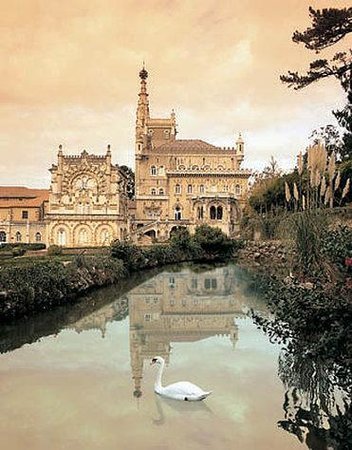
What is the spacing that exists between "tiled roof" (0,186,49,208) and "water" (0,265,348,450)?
48.5m

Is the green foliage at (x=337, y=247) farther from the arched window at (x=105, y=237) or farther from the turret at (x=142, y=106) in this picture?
the turret at (x=142, y=106)

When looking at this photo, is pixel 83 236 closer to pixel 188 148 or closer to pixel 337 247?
pixel 188 148

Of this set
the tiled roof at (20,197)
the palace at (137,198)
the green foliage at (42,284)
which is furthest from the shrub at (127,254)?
the tiled roof at (20,197)

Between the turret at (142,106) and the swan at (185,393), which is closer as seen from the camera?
the swan at (185,393)

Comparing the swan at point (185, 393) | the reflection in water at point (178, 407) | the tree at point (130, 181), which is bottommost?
the reflection in water at point (178, 407)

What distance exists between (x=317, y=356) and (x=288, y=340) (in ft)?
6.25

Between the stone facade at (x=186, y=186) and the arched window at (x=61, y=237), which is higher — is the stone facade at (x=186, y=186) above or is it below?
above

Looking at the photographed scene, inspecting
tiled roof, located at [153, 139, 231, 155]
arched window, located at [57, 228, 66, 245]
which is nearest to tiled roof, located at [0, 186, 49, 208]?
arched window, located at [57, 228, 66, 245]

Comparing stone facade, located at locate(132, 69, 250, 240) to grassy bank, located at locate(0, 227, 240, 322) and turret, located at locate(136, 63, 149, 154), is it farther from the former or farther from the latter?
grassy bank, located at locate(0, 227, 240, 322)

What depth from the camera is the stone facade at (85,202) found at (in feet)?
172

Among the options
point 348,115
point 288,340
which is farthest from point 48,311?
point 348,115

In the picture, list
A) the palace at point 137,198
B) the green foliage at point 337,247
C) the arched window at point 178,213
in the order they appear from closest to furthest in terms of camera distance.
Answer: the green foliage at point 337,247 < the palace at point 137,198 < the arched window at point 178,213

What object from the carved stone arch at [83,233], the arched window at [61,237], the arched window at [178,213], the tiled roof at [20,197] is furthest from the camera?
the arched window at [178,213]

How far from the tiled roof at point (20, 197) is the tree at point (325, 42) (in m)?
49.2
